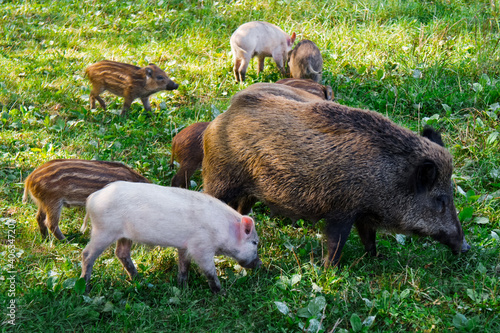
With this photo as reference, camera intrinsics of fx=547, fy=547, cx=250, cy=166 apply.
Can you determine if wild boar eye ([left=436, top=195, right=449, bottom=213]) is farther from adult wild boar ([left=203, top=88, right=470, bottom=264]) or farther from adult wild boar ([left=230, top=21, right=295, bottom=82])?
adult wild boar ([left=230, top=21, right=295, bottom=82])

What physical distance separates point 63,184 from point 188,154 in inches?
47.4

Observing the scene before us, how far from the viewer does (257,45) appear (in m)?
7.23

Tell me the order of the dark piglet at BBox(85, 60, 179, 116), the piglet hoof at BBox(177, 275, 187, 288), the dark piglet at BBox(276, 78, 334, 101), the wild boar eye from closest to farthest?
the piglet hoof at BBox(177, 275, 187, 288) < the wild boar eye < the dark piglet at BBox(276, 78, 334, 101) < the dark piglet at BBox(85, 60, 179, 116)

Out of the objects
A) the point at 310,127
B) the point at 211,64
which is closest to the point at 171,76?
the point at 211,64

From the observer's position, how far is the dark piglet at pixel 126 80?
6.39 m

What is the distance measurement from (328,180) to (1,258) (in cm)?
243

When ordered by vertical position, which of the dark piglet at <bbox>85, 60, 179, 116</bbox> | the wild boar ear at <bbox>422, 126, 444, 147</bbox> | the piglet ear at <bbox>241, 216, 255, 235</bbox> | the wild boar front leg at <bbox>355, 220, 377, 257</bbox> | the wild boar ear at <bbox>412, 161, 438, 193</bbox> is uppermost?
the wild boar ear at <bbox>422, 126, 444, 147</bbox>

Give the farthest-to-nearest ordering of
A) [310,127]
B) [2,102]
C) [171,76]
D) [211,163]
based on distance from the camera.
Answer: [171,76] → [2,102] → [211,163] → [310,127]

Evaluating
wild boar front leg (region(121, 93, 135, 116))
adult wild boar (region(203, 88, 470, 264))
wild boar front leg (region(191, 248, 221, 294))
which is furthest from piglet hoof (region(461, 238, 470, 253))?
wild boar front leg (region(121, 93, 135, 116))

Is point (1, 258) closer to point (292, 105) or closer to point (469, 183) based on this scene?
point (292, 105)

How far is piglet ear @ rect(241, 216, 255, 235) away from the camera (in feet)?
12.3

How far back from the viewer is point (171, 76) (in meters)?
7.31

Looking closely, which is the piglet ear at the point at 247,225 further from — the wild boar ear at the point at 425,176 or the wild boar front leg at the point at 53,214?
the wild boar front leg at the point at 53,214

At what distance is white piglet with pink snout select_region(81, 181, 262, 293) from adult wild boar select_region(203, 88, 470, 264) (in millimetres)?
426
